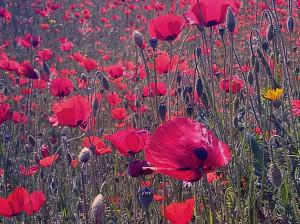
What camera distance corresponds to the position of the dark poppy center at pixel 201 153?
131cm

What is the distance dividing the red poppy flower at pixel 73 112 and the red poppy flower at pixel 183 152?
0.90 meters

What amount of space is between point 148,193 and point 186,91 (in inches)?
39.0

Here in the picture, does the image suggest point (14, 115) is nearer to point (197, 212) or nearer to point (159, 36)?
point (159, 36)

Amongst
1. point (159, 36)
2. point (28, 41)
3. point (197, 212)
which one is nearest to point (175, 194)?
point (197, 212)

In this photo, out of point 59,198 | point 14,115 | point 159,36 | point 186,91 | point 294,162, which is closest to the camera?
point 294,162

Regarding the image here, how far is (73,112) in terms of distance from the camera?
7.17 ft

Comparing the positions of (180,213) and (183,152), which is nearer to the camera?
Answer: (183,152)

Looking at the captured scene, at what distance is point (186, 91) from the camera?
8.89ft

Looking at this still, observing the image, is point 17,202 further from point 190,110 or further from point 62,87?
point 62,87

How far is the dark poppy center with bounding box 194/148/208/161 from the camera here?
131 cm

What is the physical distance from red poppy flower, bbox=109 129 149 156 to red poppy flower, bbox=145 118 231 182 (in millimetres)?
678

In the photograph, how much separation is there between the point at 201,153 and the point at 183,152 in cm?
4

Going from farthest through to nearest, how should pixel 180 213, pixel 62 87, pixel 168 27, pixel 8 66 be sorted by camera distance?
pixel 8 66
pixel 62 87
pixel 168 27
pixel 180 213

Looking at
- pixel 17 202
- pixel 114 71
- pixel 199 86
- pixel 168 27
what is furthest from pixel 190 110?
pixel 114 71
